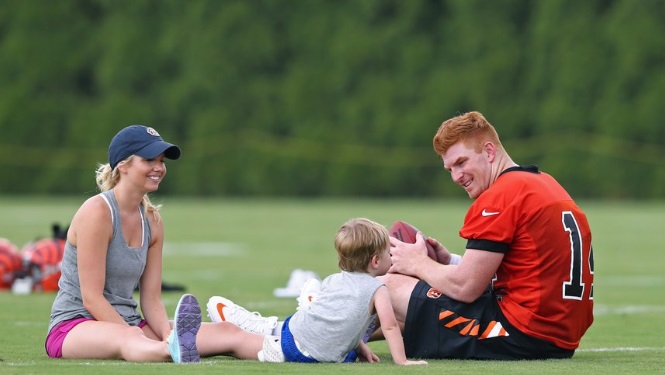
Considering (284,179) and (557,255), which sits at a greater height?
(557,255)

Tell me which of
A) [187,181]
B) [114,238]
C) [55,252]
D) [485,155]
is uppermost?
[485,155]

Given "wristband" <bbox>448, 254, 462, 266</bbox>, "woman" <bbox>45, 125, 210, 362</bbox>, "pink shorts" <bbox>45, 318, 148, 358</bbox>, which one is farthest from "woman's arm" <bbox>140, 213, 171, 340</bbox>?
"wristband" <bbox>448, 254, 462, 266</bbox>

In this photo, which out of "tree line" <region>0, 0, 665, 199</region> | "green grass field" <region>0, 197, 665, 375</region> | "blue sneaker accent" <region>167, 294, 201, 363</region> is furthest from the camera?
"tree line" <region>0, 0, 665, 199</region>

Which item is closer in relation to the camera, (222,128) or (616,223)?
(616,223)

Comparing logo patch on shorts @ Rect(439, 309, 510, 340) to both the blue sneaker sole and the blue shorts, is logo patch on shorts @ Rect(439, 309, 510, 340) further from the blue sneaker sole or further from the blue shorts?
the blue sneaker sole

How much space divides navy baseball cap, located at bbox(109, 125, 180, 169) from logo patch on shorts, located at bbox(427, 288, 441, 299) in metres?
1.56

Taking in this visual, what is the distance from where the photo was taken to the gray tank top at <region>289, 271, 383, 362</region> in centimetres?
699

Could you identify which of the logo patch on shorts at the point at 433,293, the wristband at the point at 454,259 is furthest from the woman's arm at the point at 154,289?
the wristband at the point at 454,259

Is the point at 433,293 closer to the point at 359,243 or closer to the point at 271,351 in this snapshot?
the point at 359,243

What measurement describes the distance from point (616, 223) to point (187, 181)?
1773 centimetres

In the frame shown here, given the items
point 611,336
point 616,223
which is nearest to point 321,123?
point 616,223

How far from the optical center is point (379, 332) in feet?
25.3

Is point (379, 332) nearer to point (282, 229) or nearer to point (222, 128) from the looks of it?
point (282, 229)

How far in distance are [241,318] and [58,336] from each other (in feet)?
3.29
